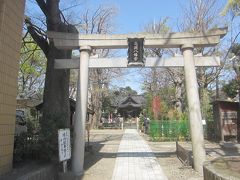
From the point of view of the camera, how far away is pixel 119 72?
41.1 metres

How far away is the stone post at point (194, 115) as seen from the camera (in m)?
11.5

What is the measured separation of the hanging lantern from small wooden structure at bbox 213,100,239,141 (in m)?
10.7

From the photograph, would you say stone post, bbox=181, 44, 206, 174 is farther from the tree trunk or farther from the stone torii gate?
the tree trunk

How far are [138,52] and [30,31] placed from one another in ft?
16.5

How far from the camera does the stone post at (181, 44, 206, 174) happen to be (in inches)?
454

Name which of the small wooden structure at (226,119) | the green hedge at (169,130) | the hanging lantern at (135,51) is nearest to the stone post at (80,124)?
the hanging lantern at (135,51)

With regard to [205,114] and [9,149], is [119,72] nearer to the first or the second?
[205,114]

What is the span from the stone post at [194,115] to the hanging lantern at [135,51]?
5.13 ft

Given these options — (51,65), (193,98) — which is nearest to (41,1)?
(51,65)

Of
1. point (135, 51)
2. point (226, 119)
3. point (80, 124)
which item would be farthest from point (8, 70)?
point (226, 119)

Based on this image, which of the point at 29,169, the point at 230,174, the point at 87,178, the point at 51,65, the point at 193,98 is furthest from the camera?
the point at 51,65

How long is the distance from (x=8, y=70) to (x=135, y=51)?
5.22 metres

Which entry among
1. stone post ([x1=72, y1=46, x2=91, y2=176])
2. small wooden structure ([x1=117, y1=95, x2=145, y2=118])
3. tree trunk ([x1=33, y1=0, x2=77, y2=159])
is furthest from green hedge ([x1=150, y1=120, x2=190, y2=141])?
small wooden structure ([x1=117, y1=95, x2=145, y2=118])

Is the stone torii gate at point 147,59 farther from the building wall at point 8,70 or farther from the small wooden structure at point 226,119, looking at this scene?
the small wooden structure at point 226,119
